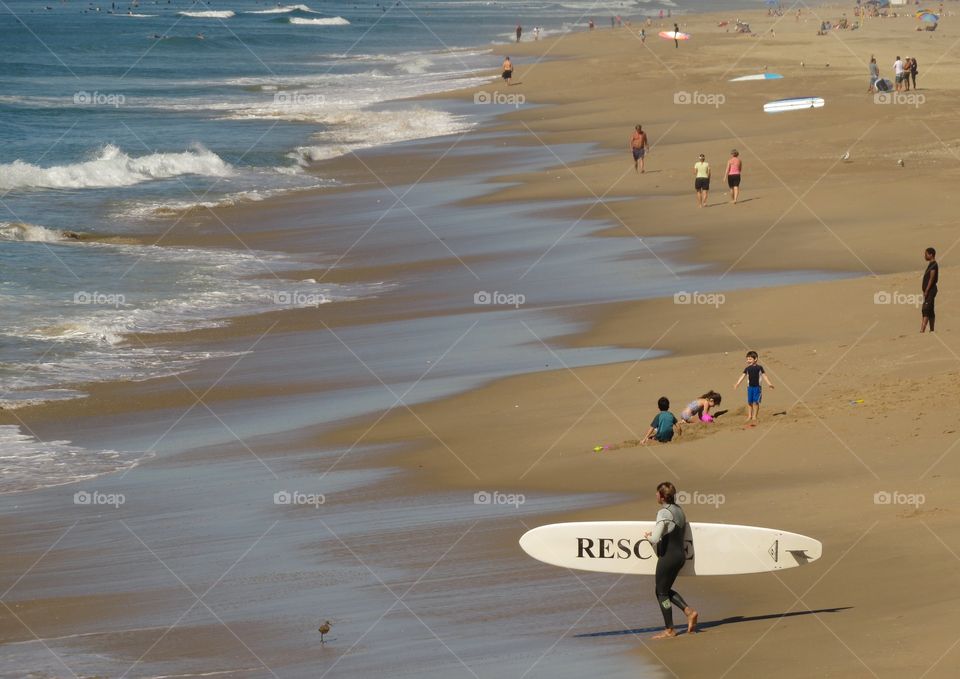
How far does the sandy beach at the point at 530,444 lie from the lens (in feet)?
31.5

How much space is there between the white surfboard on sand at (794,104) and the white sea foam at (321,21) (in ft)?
214

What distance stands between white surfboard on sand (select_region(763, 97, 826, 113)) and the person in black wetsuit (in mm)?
33181

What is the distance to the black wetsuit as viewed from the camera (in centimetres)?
944

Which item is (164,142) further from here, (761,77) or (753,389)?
(753,389)

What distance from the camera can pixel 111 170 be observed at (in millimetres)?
37562

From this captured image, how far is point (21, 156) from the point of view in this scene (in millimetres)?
40781

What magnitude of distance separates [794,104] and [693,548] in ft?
110

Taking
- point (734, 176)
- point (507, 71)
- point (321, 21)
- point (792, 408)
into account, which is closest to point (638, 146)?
point (734, 176)

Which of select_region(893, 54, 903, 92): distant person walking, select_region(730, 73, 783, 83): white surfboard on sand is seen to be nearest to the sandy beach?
select_region(893, 54, 903, 92): distant person walking

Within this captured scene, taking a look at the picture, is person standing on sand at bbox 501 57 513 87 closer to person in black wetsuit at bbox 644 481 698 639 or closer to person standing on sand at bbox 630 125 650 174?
person standing on sand at bbox 630 125 650 174

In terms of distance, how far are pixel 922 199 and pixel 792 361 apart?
10.9m

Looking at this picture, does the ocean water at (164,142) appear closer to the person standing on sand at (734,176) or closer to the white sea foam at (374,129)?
the white sea foam at (374,129)

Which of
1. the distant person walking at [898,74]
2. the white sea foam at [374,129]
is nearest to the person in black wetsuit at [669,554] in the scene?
the white sea foam at [374,129]

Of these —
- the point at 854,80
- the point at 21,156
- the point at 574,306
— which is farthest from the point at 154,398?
the point at 854,80
